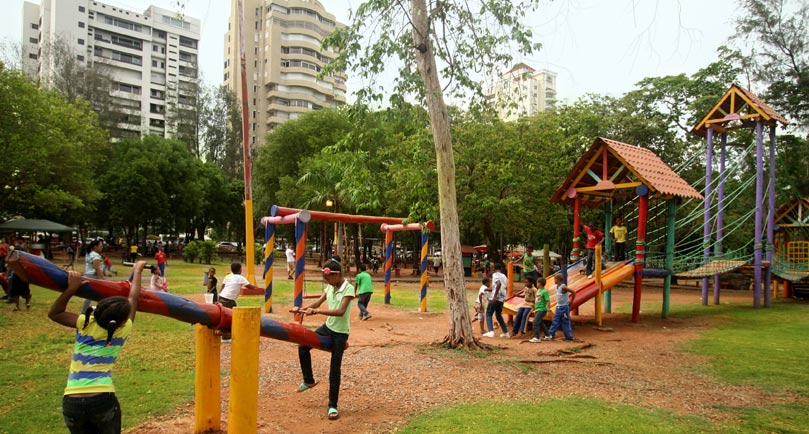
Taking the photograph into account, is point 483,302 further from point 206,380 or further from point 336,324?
point 206,380

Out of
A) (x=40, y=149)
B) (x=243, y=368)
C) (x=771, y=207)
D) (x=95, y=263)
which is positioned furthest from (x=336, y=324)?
(x=40, y=149)

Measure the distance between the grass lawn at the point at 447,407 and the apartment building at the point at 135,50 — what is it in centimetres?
5911

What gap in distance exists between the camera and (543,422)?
6301 millimetres

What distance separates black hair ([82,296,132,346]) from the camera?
13.3 ft

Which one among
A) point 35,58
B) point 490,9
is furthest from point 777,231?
point 35,58

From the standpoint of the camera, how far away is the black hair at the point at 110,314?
405 centimetres

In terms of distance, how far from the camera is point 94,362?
13.2ft

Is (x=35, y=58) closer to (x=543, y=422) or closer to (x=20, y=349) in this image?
(x=20, y=349)

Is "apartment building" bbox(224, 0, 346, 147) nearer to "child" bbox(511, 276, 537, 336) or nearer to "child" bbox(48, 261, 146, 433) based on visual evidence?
"child" bbox(511, 276, 537, 336)

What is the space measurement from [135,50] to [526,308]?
3161 inches

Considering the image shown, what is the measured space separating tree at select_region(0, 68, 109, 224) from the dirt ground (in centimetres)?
2141

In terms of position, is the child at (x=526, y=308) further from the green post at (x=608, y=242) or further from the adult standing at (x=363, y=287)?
the green post at (x=608, y=242)

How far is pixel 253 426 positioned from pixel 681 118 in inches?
1236

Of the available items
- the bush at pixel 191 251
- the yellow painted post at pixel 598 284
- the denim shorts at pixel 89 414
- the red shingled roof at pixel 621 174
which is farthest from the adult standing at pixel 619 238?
the bush at pixel 191 251
